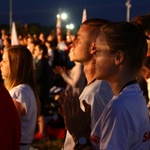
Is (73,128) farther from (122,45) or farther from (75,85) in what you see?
(75,85)

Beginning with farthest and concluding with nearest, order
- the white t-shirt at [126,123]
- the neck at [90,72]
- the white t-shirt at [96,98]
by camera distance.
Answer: the neck at [90,72], the white t-shirt at [96,98], the white t-shirt at [126,123]

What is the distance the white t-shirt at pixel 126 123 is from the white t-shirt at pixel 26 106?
1690mm

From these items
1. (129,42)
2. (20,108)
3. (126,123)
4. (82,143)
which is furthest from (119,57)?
(20,108)

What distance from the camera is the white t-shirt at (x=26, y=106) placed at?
3.62 metres

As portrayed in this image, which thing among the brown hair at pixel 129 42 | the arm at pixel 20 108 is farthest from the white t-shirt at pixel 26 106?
the brown hair at pixel 129 42

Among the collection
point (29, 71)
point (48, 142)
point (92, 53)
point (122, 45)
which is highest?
point (122, 45)

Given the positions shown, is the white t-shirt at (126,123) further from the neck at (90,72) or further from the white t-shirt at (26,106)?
the white t-shirt at (26,106)

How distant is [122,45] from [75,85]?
413 cm

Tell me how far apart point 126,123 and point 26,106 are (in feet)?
6.12

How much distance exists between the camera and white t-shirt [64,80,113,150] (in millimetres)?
2441

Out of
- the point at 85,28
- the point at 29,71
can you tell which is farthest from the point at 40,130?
the point at 85,28

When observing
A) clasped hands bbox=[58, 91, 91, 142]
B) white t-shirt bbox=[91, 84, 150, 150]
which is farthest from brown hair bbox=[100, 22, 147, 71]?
clasped hands bbox=[58, 91, 91, 142]

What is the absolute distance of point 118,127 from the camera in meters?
1.90

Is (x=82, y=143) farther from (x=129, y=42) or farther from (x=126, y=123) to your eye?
(x=129, y=42)
